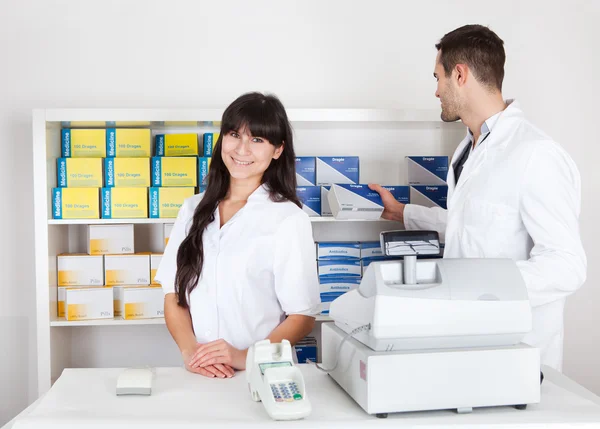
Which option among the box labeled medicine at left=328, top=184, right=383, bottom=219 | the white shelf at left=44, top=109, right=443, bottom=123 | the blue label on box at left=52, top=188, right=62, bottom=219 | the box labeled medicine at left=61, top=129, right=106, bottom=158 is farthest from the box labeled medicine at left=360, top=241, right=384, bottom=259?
the blue label on box at left=52, top=188, right=62, bottom=219

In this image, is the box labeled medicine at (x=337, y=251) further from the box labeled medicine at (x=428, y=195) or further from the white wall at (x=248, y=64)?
the white wall at (x=248, y=64)

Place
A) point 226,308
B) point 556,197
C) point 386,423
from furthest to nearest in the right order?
point 226,308 → point 556,197 → point 386,423

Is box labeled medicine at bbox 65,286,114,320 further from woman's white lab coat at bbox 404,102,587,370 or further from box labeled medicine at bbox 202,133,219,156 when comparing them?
woman's white lab coat at bbox 404,102,587,370

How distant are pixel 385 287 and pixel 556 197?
31.3 inches

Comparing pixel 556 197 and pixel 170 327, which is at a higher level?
pixel 556 197

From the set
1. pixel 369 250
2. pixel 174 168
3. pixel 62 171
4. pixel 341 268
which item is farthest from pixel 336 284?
pixel 62 171

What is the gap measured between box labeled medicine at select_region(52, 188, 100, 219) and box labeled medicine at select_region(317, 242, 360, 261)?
103 centimetres

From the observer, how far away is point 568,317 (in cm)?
324

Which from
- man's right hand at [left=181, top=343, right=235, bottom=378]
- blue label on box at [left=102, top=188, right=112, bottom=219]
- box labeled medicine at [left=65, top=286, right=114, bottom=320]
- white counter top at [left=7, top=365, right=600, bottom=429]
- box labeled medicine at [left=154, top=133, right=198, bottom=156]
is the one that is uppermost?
box labeled medicine at [left=154, top=133, right=198, bottom=156]

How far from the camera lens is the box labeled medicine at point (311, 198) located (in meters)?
2.77

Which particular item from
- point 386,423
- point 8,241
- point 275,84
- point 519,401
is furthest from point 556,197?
point 8,241

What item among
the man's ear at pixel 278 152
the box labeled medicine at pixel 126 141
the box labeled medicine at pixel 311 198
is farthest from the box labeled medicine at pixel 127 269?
the man's ear at pixel 278 152

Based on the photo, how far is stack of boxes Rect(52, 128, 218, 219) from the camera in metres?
2.73

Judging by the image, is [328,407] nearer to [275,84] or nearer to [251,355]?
[251,355]
